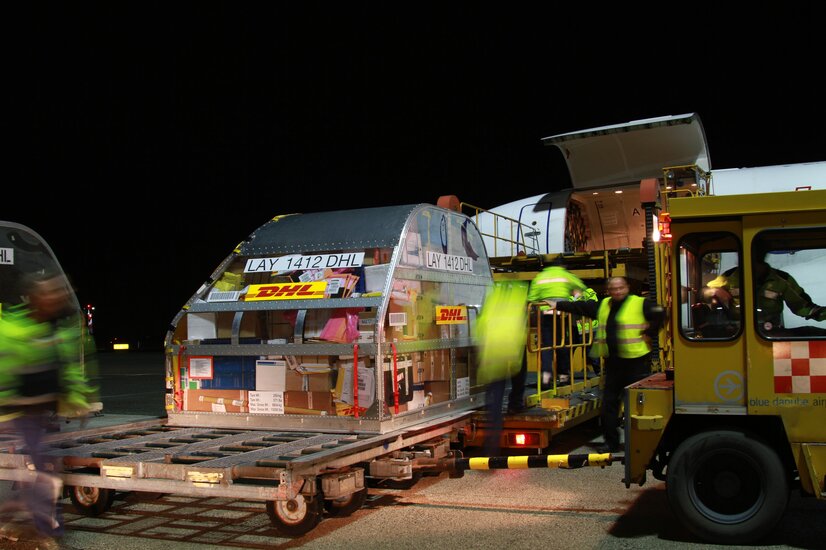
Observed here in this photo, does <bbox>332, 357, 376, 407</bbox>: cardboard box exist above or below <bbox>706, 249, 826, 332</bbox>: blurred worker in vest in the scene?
below

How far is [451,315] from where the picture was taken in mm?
8406

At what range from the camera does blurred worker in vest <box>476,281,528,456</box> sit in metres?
8.21

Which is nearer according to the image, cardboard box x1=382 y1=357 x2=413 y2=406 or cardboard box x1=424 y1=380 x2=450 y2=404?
cardboard box x1=382 y1=357 x2=413 y2=406

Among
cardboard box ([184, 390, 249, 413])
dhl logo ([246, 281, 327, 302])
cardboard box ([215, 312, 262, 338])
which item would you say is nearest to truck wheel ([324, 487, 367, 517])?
cardboard box ([184, 390, 249, 413])

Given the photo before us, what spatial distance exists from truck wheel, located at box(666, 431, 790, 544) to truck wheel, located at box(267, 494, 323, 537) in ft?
8.26

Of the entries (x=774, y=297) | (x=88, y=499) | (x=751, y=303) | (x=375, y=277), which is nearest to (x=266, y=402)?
(x=375, y=277)

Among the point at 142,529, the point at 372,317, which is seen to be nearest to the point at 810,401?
the point at 372,317

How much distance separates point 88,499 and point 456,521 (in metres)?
3.10

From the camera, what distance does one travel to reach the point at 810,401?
548cm

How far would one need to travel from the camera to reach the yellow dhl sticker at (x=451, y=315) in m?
8.21

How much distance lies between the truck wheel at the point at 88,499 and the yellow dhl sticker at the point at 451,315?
3465 mm

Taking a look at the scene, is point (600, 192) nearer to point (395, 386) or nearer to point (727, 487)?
point (395, 386)

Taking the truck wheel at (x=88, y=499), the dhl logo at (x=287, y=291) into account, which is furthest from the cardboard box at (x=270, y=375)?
the truck wheel at (x=88, y=499)

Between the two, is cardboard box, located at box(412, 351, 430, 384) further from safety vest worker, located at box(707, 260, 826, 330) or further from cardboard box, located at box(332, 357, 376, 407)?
safety vest worker, located at box(707, 260, 826, 330)
